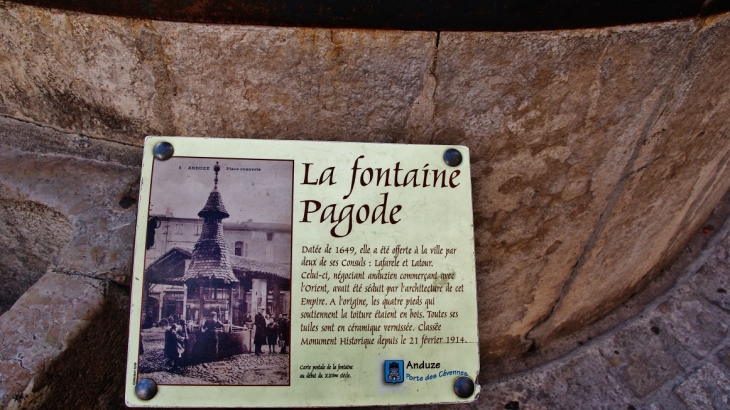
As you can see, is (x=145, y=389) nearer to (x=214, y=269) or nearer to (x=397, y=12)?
(x=214, y=269)

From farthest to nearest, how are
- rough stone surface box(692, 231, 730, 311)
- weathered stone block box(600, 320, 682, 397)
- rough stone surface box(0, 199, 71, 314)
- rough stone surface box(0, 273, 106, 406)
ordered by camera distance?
rough stone surface box(692, 231, 730, 311) → weathered stone block box(600, 320, 682, 397) → rough stone surface box(0, 199, 71, 314) → rough stone surface box(0, 273, 106, 406)

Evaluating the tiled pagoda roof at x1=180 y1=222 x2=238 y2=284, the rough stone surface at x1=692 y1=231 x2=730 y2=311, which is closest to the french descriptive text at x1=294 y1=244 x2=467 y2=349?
the tiled pagoda roof at x1=180 y1=222 x2=238 y2=284

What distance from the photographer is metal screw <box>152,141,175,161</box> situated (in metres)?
1.13

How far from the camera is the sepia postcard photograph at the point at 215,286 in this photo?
109cm

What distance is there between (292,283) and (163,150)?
38 centimetres

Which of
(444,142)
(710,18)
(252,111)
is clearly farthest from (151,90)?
(710,18)

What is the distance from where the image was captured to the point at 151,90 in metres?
1.20

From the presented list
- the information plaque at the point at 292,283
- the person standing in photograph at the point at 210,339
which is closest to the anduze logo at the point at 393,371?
the information plaque at the point at 292,283

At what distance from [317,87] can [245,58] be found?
0.51 feet

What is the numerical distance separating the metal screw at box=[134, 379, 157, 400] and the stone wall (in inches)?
6.2

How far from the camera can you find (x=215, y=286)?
1.10 metres

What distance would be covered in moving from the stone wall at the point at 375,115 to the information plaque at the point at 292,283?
12cm

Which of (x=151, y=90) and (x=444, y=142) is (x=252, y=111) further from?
(x=444, y=142)

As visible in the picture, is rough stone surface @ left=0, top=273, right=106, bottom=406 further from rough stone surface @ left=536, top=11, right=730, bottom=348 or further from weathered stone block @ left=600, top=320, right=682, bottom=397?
weathered stone block @ left=600, top=320, right=682, bottom=397
